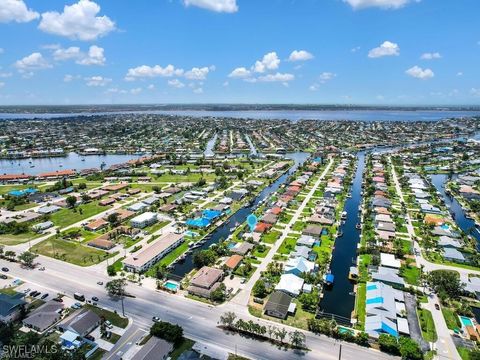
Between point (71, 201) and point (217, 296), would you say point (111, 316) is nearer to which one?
point (217, 296)

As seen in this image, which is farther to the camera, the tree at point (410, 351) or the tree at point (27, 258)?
the tree at point (27, 258)

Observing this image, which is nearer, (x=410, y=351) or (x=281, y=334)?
(x=410, y=351)

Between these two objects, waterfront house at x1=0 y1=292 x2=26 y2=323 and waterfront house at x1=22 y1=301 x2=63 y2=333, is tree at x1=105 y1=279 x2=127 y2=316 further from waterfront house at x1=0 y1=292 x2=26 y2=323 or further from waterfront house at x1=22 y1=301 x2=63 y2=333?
waterfront house at x1=0 y1=292 x2=26 y2=323

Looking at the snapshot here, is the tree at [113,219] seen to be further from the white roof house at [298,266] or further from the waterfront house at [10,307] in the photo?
the white roof house at [298,266]

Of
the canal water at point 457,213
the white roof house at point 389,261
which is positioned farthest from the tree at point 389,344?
the canal water at point 457,213

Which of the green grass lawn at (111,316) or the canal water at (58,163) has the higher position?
the canal water at (58,163)

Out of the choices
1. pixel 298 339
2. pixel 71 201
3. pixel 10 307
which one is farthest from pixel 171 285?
pixel 71 201
